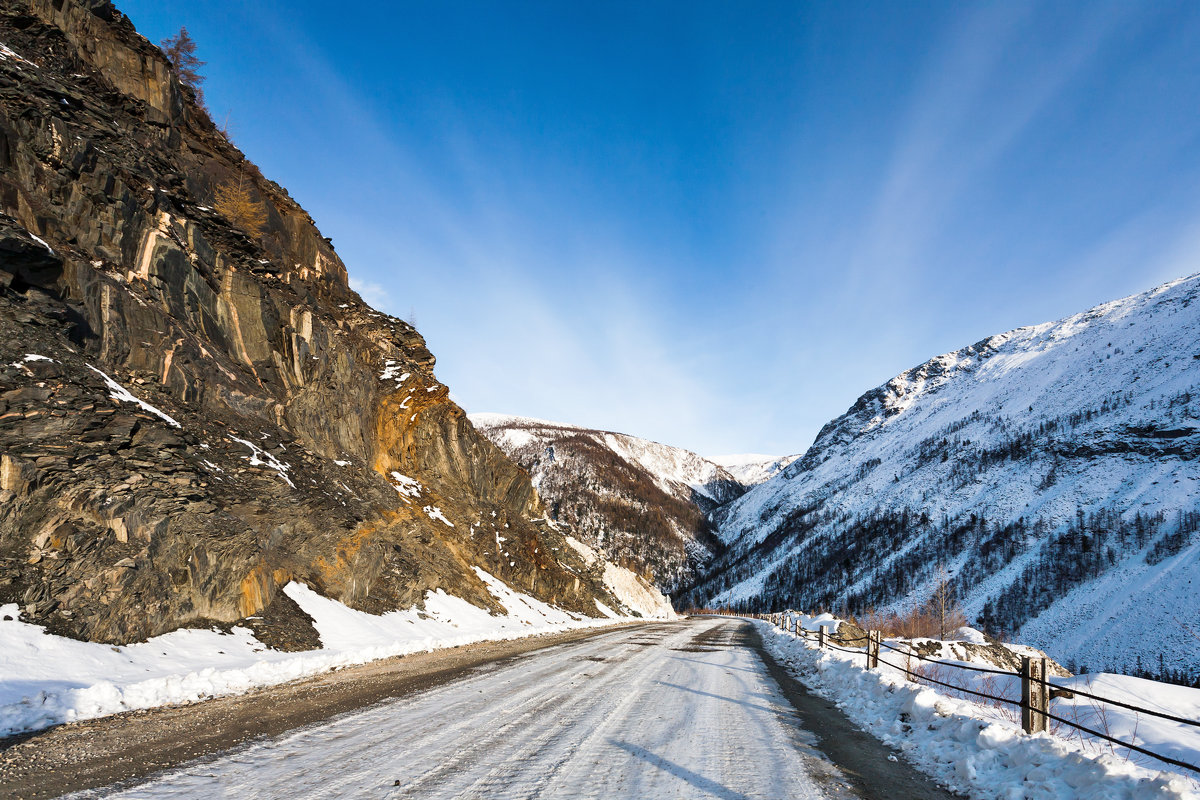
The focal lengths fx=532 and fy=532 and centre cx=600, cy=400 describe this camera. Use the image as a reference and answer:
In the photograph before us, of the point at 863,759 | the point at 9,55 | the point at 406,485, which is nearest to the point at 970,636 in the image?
the point at 863,759

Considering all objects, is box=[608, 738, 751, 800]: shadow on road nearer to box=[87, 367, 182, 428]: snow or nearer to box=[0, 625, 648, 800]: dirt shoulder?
box=[0, 625, 648, 800]: dirt shoulder

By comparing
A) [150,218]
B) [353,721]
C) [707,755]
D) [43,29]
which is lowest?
[353,721]

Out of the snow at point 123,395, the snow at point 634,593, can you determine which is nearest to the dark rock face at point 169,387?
the snow at point 123,395

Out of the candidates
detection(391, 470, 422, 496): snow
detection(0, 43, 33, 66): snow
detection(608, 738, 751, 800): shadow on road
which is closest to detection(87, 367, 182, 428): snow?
detection(0, 43, 33, 66): snow

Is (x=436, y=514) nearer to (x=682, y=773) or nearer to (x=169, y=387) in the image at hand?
(x=169, y=387)

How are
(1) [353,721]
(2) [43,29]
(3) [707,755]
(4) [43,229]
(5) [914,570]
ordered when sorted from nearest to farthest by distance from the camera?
(3) [707,755]
(1) [353,721]
(4) [43,229]
(2) [43,29]
(5) [914,570]

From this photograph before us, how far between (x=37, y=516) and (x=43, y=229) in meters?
10.6

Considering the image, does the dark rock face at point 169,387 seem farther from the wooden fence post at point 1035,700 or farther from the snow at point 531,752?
the wooden fence post at point 1035,700

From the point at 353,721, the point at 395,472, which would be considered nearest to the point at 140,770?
the point at 353,721

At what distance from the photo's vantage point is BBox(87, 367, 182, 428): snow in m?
13.4

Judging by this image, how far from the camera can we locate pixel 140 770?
534cm

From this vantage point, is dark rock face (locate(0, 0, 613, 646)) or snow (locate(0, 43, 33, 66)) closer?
dark rock face (locate(0, 0, 613, 646))

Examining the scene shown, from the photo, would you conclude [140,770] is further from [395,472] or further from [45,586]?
[395,472]

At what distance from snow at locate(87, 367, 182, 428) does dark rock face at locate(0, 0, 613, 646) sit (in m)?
0.10
